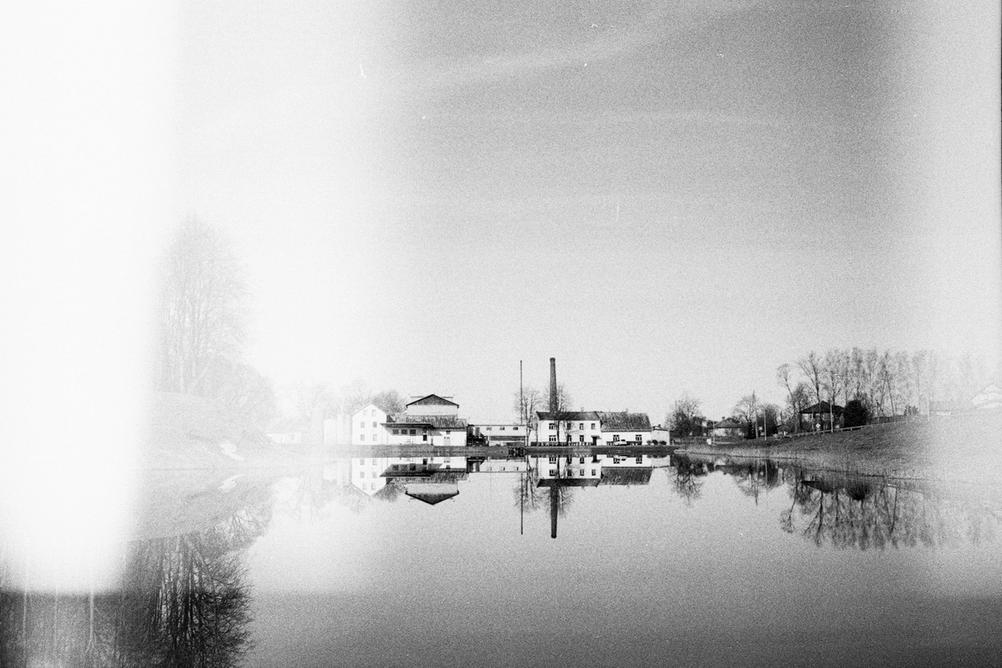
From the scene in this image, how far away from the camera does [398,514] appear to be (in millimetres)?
9438

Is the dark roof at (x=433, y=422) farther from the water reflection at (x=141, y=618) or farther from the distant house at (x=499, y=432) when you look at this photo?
the water reflection at (x=141, y=618)

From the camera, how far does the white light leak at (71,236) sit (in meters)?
9.99

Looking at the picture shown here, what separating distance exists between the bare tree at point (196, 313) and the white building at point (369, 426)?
2339 cm

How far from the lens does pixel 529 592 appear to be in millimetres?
4945

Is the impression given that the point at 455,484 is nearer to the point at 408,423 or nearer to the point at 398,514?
the point at 398,514

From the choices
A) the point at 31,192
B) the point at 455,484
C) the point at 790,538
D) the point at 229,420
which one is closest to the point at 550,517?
the point at 790,538

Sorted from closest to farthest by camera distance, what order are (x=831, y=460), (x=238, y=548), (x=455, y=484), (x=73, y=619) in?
(x=73, y=619), (x=238, y=548), (x=455, y=484), (x=831, y=460)

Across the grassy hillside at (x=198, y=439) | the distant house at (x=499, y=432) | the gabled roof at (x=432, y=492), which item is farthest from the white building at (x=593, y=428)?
the gabled roof at (x=432, y=492)

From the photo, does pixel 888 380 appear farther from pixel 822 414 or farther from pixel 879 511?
pixel 879 511

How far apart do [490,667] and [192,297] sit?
1946 cm

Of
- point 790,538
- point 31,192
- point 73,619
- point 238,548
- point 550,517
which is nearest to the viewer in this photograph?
point 73,619

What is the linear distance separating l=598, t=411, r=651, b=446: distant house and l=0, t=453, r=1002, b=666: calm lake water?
155 feet

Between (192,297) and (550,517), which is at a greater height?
(192,297)

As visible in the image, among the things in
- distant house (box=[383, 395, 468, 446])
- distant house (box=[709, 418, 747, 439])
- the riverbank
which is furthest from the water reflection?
distant house (box=[709, 418, 747, 439])
